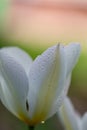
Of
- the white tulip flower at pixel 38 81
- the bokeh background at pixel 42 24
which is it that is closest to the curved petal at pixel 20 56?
the white tulip flower at pixel 38 81

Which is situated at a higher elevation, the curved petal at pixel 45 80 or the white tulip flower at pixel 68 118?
the curved petal at pixel 45 80

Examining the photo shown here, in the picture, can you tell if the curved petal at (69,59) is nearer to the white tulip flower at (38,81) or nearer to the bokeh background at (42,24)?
the white tulip flower at (38,81)

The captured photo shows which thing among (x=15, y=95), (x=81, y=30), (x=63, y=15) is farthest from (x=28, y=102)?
(x=63, y=15)

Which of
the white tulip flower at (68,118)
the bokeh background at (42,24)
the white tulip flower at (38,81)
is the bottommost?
the bokeh background at (42,24)

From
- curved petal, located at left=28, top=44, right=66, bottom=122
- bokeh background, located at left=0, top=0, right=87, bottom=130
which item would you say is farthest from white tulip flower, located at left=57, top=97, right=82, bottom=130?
bokeh background, located at left=0, top=0, right=87, bottom=130

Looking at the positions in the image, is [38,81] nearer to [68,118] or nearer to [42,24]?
[68,118]

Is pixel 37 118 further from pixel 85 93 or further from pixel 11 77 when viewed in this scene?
pixel 85 93

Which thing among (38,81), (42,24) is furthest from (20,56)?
(42,24)
